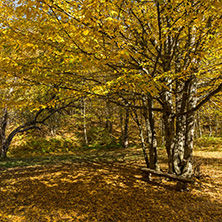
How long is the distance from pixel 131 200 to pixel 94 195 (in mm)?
1179

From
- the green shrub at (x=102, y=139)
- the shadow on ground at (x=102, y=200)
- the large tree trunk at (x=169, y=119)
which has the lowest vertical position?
the shadow on ground at (x=102, y=200)

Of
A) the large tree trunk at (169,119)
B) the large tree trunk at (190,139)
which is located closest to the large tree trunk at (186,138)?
the large tree trunk at (190,139)

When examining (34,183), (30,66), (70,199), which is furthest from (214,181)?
(30,66)

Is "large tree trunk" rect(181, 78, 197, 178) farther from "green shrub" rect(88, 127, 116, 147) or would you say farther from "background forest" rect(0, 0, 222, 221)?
"green shrub" rect(88, 127, 116, 147)

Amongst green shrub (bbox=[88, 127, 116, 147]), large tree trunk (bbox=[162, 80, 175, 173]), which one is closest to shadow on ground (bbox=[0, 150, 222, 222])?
large tree trunk (bbox=[162, 80, 175, 173])

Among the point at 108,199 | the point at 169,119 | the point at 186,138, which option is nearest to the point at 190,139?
the point at 186,138

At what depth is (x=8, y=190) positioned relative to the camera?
534 centimetres

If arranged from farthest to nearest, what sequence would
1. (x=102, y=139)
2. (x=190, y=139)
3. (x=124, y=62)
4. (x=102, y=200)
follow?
(x=102, y=139) → (x=190, y=139) → (x=124, y=62) → (x=102, y=200)

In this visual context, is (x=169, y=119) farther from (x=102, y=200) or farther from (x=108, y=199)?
(x=102, y=200)

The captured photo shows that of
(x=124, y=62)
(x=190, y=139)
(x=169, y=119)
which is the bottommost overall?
(x=190, y=139)

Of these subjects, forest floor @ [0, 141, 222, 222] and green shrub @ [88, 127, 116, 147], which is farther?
green shrub @ [88, 127, 116, 147]

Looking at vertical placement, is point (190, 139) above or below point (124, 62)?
below

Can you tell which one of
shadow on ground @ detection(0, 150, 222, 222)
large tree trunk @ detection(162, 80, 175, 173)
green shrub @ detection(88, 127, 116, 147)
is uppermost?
large tree trunk @ detection(162, 80, 175, 173)

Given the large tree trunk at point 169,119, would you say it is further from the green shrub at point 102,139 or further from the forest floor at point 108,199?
the green shrub at point 102,139
